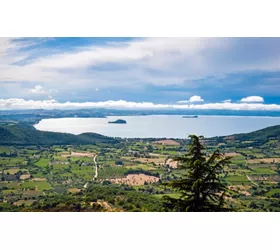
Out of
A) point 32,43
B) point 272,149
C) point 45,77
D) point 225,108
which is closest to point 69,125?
point 45,77

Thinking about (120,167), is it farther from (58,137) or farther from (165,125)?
(58,137)

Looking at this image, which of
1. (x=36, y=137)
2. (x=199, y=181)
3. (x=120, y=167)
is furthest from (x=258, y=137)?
(x=36, y=137)

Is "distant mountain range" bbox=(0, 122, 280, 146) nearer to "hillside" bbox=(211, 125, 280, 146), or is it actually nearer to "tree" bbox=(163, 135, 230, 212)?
"hillside" bbox=(211, 125, 280, 146)

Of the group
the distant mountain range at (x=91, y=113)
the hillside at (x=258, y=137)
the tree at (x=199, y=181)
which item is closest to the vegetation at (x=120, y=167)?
the hillside at (x=258, y=137)

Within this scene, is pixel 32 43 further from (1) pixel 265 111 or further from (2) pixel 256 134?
(2) pixel 256 134

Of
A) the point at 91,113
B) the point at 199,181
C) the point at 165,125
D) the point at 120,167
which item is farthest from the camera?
the point at 120,167

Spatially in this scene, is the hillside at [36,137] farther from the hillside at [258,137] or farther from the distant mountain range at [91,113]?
the hillside at [258,137]
